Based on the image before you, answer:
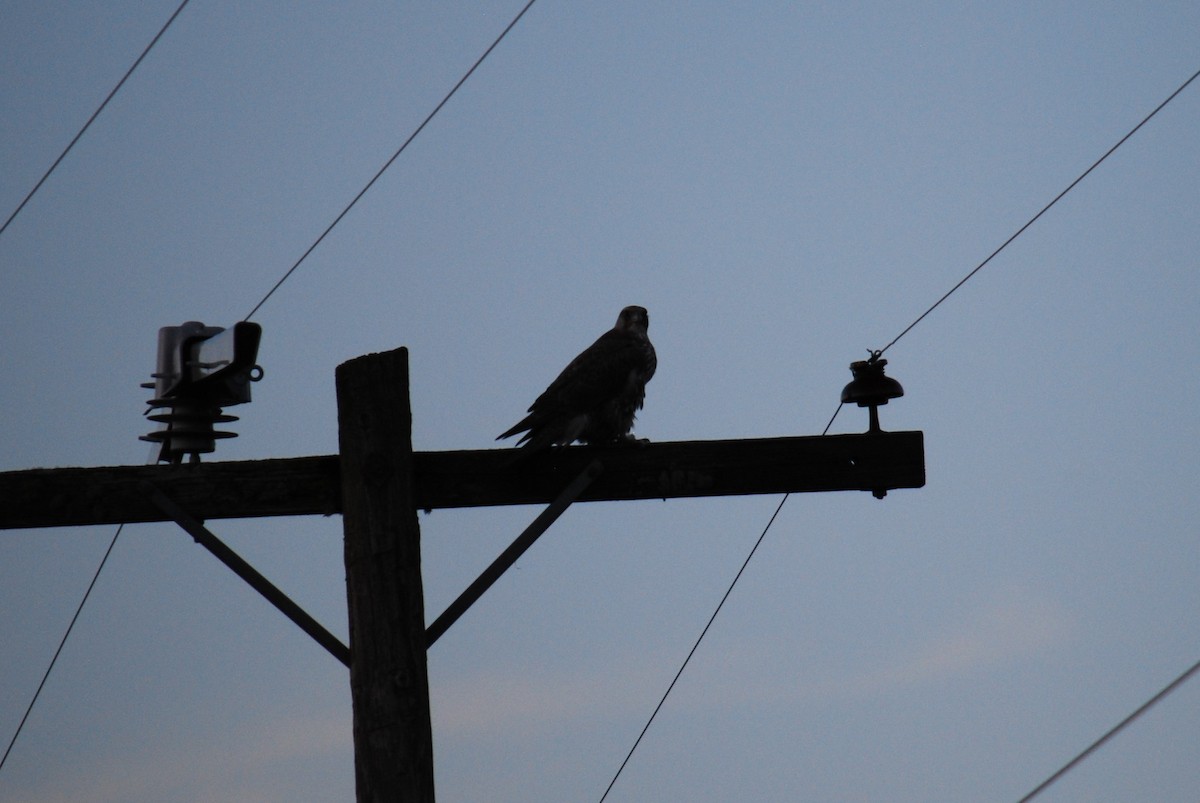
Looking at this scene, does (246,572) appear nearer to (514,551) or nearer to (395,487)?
(395,487)

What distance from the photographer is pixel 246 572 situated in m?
5.14

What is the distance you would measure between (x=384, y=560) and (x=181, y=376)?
138cm

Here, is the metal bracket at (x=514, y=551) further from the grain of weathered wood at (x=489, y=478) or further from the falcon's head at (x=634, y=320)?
the falcon's head at (x=634, y=320)

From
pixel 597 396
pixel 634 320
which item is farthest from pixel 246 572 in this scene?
pixel 634 320

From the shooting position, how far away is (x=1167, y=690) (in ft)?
13.1

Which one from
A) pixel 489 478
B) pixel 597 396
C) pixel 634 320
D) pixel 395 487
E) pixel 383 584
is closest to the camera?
pixel 383 584

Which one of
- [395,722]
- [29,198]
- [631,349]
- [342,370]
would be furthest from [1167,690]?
[29,198]

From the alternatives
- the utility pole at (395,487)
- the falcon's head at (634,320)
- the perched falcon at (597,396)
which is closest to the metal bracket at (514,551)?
the utility pole at (395,487)

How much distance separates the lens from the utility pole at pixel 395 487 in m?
4.86

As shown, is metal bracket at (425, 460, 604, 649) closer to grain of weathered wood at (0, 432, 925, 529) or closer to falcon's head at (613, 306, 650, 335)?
grain of weathered wood at (0, 432, 925, 529)

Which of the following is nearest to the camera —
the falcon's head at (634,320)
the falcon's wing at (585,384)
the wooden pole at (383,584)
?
the wooden pole at (383,584)

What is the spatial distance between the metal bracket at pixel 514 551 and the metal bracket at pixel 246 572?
0.32 meters

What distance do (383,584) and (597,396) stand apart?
1550 mm

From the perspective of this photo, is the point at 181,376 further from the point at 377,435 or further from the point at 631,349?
the point at 631,349
